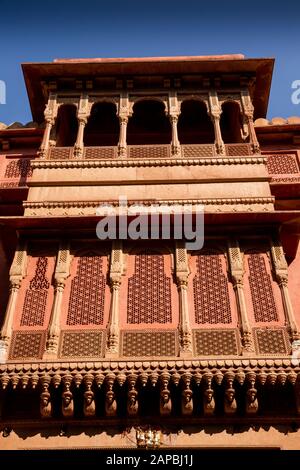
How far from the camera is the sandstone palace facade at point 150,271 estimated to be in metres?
7.36

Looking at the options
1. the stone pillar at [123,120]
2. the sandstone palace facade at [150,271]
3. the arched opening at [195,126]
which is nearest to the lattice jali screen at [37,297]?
the sandstone palace facade at [150,271]

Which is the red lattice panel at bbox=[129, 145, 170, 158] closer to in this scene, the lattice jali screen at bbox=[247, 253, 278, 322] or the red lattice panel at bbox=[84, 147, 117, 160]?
the red lattice panel at bbox=[84, 147, 117, 160]

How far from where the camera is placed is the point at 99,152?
10383 mm

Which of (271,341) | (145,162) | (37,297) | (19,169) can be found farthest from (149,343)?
(19,169)

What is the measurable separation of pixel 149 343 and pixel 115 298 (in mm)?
872

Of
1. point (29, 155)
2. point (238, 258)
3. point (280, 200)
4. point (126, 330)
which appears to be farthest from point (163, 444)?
point (29, 155)

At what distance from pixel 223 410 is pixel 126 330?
1.64 m

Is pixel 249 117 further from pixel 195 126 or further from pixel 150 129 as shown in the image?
pixel 150 129

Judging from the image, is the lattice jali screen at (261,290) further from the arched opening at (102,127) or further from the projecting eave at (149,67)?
the arched opening at (102,127)

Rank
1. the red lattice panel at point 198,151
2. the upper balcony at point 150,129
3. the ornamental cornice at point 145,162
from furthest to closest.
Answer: the upper balcony at point 150,129, the red lattice panel at point 198,151, the ornamental cornice at point 145,162

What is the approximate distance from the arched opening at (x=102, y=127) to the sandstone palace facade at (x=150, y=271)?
3 centimetres

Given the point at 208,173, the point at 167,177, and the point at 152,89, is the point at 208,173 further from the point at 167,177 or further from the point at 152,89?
Answer: the point at 152,89

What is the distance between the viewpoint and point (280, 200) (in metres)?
10.8

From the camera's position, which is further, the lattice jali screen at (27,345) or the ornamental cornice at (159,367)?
the lattice jali screen at (27,345)
